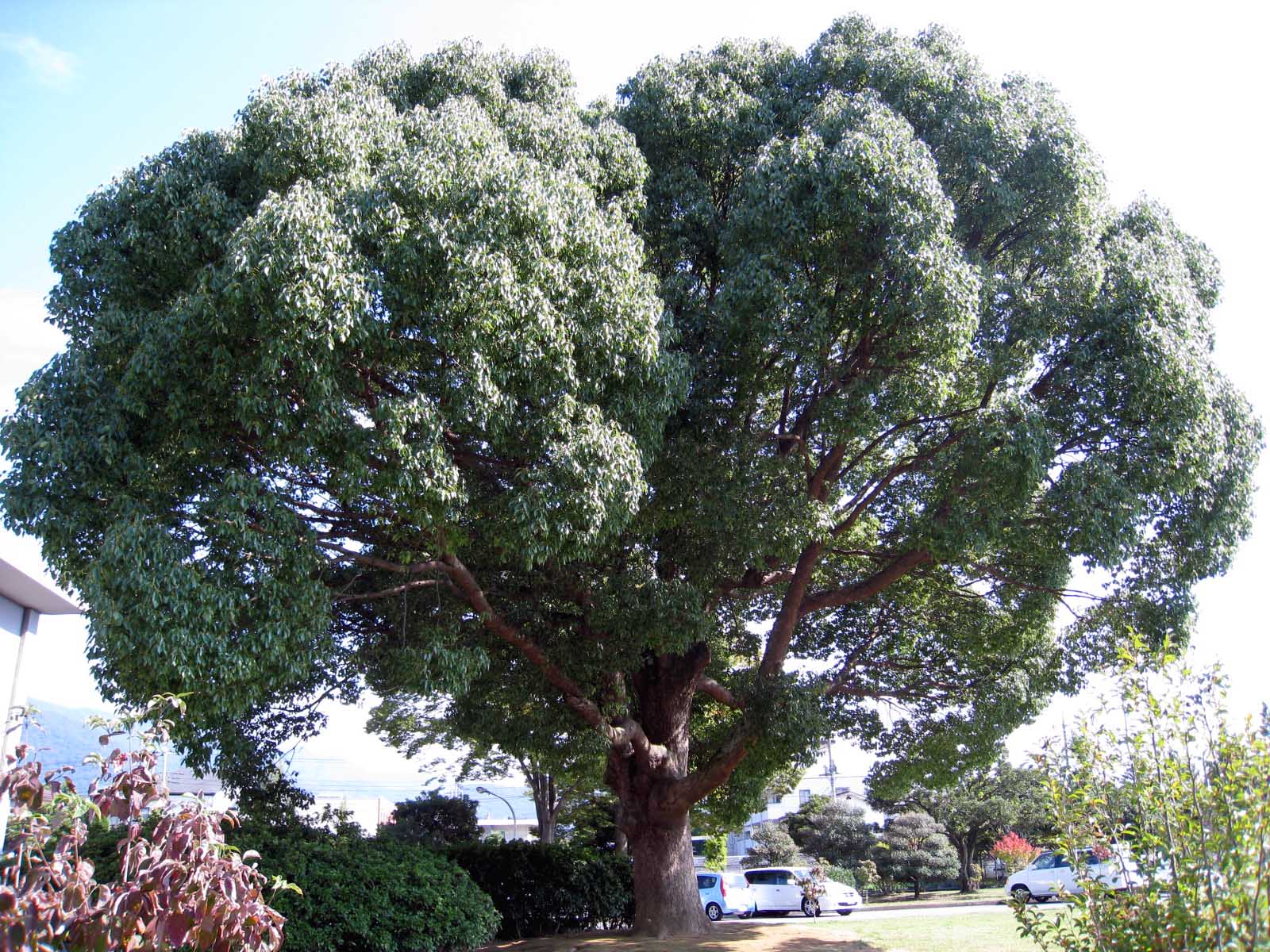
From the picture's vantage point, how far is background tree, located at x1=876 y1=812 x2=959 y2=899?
29375mm

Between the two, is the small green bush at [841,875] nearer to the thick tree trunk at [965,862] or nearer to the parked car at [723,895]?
the thick tree trunk at [965,862]

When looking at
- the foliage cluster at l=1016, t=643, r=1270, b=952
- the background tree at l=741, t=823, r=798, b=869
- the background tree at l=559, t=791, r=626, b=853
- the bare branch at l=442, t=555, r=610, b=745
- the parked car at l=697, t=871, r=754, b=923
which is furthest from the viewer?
the background tree at l=741, t=823, r=798, b=869

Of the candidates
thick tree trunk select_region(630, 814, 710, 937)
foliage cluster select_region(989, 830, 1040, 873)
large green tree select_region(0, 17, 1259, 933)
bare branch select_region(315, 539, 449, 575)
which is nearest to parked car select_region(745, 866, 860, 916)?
foliage cluster select_region(989, 830, 1040, 873)

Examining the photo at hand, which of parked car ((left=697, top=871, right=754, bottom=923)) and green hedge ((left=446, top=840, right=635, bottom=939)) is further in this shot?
parked car ((left=697, top=871, right=754, bottom=923))

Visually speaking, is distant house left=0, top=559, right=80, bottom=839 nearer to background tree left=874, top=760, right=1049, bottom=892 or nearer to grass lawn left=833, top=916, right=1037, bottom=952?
Answer: grass lawn left=833, top=916, right=1037, bottom=952

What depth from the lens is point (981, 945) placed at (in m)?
11.6

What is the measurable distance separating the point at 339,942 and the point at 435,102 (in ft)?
31.3

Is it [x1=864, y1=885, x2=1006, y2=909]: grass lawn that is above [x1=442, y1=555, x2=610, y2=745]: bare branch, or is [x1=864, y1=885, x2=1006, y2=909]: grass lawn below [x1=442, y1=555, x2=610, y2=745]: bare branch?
below

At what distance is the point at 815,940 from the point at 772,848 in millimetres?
19597

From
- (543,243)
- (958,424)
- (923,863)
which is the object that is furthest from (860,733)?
(923,863)

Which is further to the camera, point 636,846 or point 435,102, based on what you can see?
point 636,846

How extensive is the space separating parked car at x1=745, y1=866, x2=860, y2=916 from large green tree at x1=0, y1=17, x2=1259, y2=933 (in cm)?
1060

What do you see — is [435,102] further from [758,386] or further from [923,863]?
[923,863]

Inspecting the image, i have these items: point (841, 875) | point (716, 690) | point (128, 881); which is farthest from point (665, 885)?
point (841, 875)
